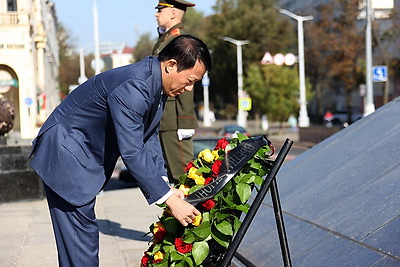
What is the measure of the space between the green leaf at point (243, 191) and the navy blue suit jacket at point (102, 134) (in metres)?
0.41

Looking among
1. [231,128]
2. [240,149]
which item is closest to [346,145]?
[240,149]

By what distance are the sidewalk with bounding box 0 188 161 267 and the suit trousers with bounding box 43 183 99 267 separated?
6.76 feet

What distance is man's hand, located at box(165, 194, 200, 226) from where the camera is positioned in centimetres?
392

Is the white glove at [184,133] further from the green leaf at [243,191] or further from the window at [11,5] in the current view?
the window at [11,5]

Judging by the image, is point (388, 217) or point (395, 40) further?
point (395, 40)

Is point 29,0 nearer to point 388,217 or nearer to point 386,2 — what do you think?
point 386,2

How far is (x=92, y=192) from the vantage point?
4.11 meters

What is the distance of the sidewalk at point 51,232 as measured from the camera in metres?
6.63

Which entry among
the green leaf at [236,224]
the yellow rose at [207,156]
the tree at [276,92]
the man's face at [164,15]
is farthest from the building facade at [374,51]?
the green leaf at [236,224]

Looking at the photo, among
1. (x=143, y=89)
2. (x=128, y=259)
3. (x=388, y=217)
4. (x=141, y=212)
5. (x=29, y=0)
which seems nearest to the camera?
(x=143, y=89)

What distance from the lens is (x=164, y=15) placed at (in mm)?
6637

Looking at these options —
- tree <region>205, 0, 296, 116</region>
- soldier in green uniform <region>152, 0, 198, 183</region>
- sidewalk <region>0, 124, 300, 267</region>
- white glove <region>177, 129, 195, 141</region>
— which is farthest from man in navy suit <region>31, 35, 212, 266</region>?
tree <region>205, 0, 296, 116</region>

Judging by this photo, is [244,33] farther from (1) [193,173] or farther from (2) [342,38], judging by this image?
(1) [193,173]

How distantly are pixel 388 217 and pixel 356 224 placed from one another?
0.29 meters
